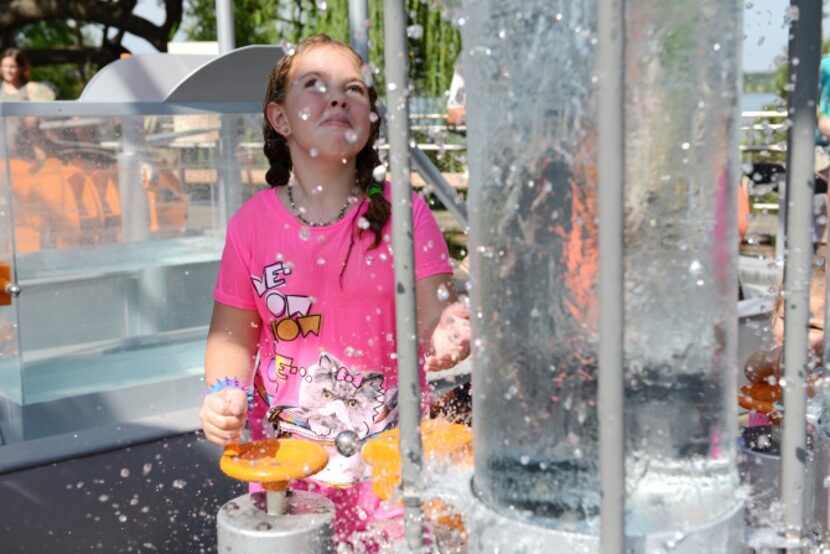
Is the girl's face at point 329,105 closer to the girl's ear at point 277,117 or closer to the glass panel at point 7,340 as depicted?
the girl's ear at point 277,117

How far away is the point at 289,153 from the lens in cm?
223

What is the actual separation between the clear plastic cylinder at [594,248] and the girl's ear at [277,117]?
1200 millimetres

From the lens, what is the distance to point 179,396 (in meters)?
4.86

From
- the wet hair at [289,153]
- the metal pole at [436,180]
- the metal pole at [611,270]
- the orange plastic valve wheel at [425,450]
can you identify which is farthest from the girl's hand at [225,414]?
the metal pole at [436,180]

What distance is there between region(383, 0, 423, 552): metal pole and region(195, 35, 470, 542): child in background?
38.7 inches

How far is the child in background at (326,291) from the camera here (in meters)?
2.00

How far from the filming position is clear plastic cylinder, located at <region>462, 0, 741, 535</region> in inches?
34.4

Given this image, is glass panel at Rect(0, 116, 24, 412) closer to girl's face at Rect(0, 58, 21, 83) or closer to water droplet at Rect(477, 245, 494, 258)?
girl's face at Rect(0, 58, 21, 83)

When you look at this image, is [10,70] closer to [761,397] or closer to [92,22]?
[761,397]

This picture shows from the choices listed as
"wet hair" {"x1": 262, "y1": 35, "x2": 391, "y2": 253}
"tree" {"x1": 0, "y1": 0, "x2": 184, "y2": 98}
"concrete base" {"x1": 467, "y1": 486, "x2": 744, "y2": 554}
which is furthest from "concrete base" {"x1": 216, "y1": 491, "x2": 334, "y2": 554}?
"tree" {"x1": 0, "y1": 0, "x2": 184, "y2": 98}

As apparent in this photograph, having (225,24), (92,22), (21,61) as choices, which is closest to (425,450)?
(225,24)

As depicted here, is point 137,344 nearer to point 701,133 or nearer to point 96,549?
point 96,549

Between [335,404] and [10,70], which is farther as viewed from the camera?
[10,70]

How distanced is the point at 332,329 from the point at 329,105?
44cm
